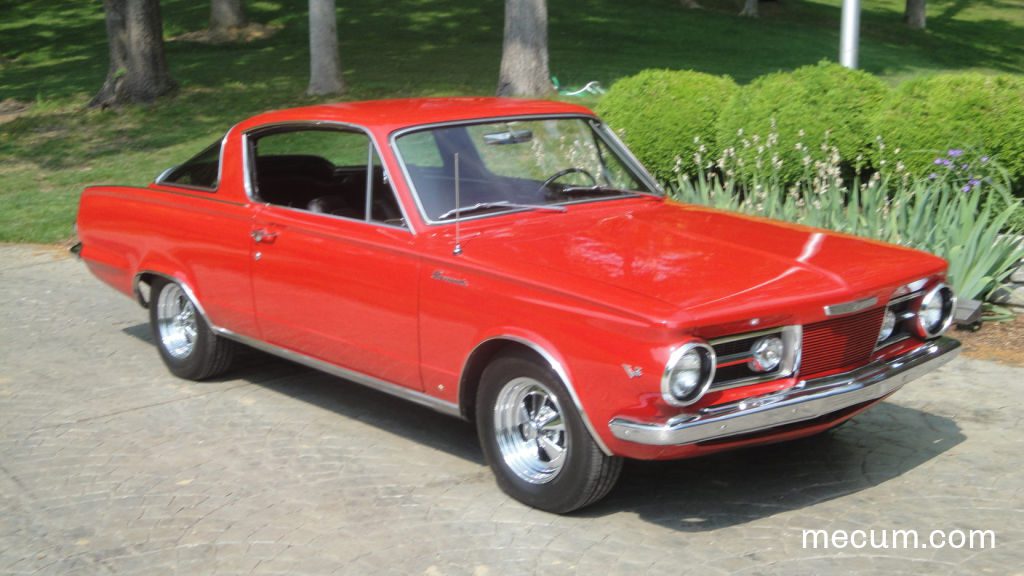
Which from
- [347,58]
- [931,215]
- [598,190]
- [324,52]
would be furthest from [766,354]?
[347,58]

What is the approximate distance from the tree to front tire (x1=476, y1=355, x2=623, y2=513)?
15.8 m

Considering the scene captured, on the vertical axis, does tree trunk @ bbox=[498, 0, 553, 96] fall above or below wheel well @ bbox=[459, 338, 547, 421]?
above

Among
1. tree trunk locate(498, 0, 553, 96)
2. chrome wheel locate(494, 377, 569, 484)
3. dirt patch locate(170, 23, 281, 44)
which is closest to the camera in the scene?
chrome wheel locate(494, 377, 569, 484)

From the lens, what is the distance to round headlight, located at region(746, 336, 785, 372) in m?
4.96

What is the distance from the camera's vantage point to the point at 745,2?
114ft

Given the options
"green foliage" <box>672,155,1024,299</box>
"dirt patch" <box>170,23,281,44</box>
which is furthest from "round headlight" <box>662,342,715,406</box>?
"dirt patch" <box>170,23,281,44</box>

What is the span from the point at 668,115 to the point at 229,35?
58.2 feet

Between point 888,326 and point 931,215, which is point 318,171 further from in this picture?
point 931,215

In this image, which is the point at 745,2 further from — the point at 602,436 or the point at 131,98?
the point at 602,436

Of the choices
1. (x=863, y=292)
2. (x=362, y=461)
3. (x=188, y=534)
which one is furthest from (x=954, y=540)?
(x=188, y=534)

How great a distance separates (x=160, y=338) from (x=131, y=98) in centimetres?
1358

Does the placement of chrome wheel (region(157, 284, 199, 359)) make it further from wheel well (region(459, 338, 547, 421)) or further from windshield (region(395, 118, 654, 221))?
wheel well (region(459, 338, 547, 421))

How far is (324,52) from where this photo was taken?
19.6 meters

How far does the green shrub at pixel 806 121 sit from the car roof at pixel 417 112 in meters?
3.62
